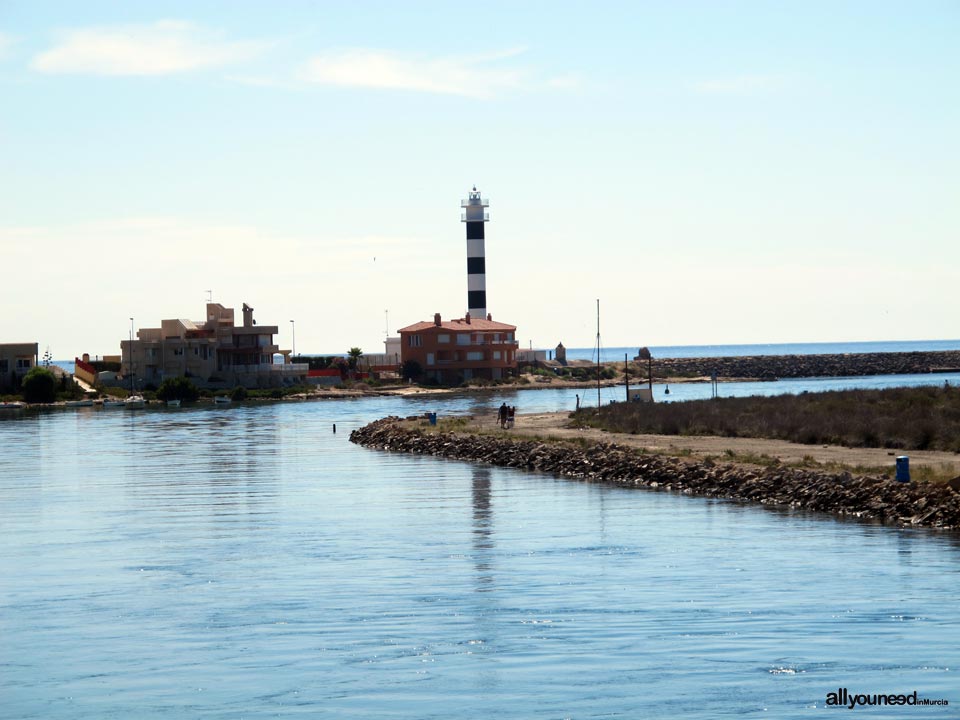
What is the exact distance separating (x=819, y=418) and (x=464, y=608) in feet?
96.8

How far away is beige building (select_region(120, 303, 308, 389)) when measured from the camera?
4702 inches

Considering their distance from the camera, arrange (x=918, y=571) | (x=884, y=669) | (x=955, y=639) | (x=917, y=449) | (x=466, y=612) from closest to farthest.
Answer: (x=884, y=669) → (x=955, y=639) → (x=466, y=612) → (x=918, y=571) → (x=917, y=449)

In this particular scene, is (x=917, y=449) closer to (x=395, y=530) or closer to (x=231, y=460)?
(x=395, y=530)

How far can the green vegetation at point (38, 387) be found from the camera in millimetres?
112562

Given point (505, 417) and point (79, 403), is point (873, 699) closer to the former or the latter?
point (505, 417)

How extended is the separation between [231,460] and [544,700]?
4000 centimetres

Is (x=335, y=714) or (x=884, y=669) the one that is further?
(x=884, y=669)

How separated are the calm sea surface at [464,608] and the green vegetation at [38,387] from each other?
76629 millimetres

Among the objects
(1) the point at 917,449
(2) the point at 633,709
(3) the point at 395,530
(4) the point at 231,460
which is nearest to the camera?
(2) the point at 633,709

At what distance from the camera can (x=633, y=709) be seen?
16.3 m

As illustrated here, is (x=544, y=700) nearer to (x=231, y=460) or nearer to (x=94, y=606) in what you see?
(x=94, y=606)

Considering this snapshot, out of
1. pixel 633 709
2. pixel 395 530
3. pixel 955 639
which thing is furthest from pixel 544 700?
pixel 395 530

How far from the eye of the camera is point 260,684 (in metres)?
17.9

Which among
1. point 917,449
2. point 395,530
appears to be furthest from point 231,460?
point 917,449
